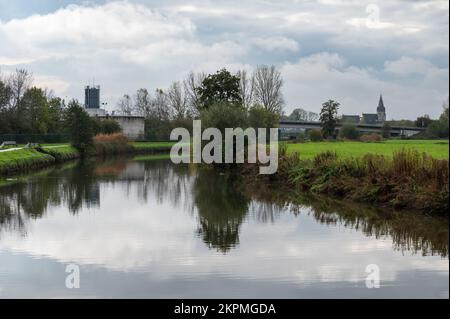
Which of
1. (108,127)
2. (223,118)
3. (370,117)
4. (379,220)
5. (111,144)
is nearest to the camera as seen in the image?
(379,220)

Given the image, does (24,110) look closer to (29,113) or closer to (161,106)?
(29,113)

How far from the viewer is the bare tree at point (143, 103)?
335 feet

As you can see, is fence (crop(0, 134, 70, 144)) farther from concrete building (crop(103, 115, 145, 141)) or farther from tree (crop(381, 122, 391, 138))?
tree (crop(381, 122, 391, 138))

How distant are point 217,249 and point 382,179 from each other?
841 centimetres

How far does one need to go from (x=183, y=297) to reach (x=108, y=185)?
21.7 metres

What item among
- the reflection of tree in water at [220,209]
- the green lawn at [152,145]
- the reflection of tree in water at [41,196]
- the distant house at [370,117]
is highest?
the distant house at [370,117]

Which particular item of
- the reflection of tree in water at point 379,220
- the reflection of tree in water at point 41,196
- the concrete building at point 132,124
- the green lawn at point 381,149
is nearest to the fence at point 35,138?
the concrete building at point 132,124

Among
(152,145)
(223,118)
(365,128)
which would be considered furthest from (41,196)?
(365,128)

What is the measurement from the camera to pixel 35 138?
209 feet

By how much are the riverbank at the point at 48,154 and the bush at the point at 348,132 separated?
21618 mm

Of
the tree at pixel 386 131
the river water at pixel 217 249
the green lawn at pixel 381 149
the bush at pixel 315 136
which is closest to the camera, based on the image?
the river water at pixel 217 249

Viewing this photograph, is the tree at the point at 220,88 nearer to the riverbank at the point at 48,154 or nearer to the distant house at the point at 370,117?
the riverbank at the point at 48,154
